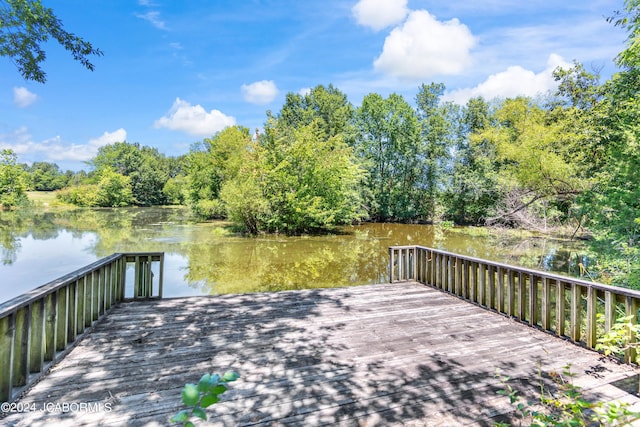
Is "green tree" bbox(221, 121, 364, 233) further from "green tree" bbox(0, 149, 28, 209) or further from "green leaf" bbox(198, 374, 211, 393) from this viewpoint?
"green tree" bbox(0, 149, 28, 209)

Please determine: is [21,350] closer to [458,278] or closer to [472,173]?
[458,278]

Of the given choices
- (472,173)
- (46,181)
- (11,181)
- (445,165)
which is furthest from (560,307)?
(46,181)

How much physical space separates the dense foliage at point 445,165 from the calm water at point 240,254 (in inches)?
52.0

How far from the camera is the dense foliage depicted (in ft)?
23.0

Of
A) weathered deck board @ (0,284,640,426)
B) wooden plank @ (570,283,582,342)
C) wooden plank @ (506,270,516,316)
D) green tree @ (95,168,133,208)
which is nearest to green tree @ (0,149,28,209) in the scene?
green tree @ (95,168,133,208)

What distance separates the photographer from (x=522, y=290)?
144 inches

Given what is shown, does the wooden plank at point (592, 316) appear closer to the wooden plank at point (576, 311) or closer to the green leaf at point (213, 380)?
the wooden plank at point (576, 311)

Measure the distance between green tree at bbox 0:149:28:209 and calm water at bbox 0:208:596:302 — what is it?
13235 millimetres

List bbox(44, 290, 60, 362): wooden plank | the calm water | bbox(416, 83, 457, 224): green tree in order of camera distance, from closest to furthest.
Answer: bbox(44, 290, 60, 362): wooden plank
the calm water
bbox(416, 83, 457, 224): green tree

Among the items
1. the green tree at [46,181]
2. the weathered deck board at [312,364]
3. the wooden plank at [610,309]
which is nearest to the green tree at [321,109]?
the weathered deck board at [312,364]

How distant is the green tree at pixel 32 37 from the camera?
16.5 feet

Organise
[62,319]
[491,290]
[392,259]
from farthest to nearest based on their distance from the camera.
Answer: [392,259] → [491,290] → [62,319]

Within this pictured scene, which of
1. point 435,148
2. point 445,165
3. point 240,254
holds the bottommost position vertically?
point 240,254

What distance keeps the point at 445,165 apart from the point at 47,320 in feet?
83.9
